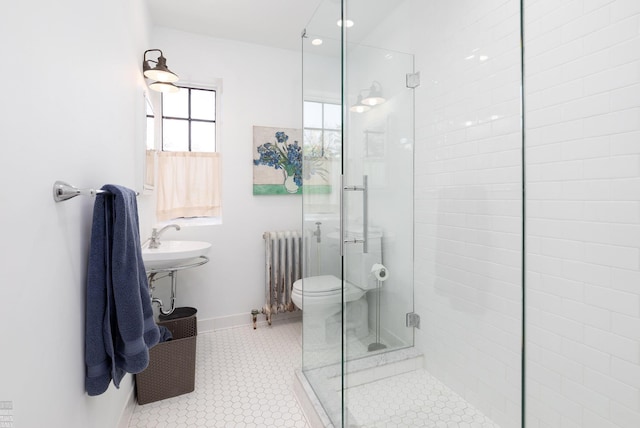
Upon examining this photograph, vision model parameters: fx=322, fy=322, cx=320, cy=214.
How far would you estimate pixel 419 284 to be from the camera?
170 cm

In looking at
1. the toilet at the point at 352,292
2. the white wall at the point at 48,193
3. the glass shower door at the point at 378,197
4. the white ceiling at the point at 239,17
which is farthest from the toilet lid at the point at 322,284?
the white ceiling at the point at 239,17

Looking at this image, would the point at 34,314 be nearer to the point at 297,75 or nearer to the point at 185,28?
the point at 185,28

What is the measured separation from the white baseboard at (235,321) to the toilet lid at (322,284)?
1.12m

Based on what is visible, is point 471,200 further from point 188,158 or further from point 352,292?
point 188,158

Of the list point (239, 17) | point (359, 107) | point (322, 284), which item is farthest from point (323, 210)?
point (239, 17)

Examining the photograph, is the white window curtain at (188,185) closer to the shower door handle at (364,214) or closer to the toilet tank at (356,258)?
the toilet tank at (356,258)

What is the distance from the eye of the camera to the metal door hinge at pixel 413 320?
1.72 meters

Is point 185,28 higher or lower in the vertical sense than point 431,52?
higher

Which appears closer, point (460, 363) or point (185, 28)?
point (460, 363)

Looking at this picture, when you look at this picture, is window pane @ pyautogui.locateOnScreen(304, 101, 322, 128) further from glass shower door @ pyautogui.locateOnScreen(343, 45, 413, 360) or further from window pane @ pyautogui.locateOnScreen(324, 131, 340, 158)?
glass shower door @ pyautogui.locateOnScreen(343, 45, 413, 360)

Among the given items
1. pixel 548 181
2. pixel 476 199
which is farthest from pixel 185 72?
pixel 548 181

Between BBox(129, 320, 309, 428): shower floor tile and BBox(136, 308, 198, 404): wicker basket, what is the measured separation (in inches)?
1.9

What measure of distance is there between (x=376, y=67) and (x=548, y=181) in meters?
0.94

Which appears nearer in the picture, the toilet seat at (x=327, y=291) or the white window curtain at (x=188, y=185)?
the toilet seat at (x=327, y=291)
